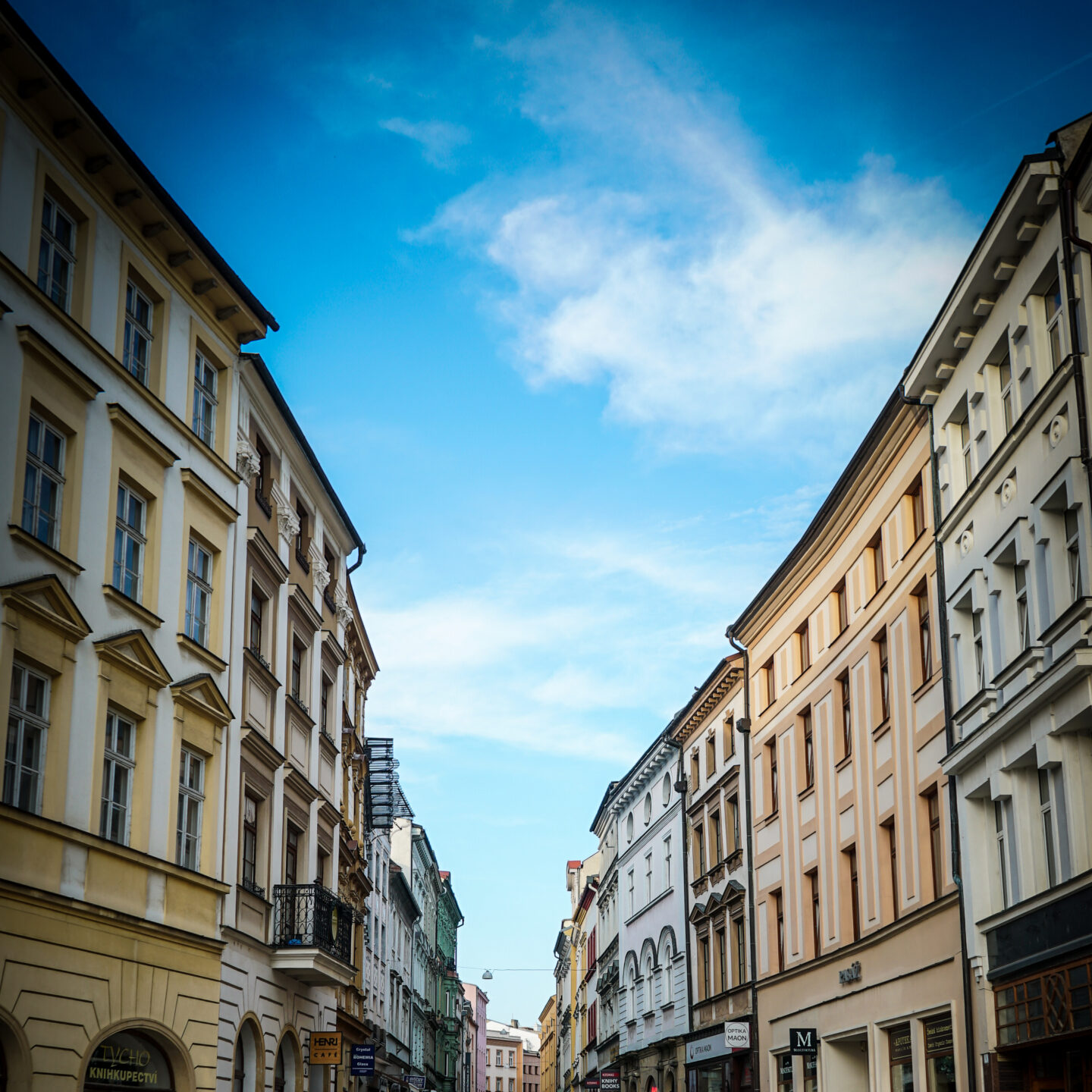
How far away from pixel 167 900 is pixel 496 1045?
171 metres

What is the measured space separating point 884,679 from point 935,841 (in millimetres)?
4230

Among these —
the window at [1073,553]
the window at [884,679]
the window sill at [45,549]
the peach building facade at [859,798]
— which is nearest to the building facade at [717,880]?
the peach building facade at [859,798]

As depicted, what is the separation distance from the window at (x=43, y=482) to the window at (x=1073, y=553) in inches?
509

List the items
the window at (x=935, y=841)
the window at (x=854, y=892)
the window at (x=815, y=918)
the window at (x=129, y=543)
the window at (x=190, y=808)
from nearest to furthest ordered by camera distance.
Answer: the window at (x=129, y=543) → the window at (x=190, y=808) → the window at (x=935, y=841) → the window at (x=854, y=892) → the window at (x=815, y=918)

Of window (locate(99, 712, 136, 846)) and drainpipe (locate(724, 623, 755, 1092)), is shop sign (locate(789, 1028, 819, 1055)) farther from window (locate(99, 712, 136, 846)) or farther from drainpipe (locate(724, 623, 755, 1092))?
window (locate(99, 712, 136, 846))

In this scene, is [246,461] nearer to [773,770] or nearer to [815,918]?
[815,918]

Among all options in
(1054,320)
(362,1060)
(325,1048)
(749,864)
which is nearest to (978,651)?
(1054,320)

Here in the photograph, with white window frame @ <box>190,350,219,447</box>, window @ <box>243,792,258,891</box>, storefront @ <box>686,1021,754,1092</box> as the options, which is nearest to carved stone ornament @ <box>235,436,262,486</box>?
white window frame @ <box>190,350,219,447</box>

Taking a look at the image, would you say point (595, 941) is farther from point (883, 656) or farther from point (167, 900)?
point (167, 900)

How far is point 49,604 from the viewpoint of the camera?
16.6m

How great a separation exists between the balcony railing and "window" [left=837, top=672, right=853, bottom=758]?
11130 mm

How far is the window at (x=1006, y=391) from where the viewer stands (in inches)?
834

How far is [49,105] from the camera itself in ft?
56.6

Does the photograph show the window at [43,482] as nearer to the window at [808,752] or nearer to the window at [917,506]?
the window at [917,506]
